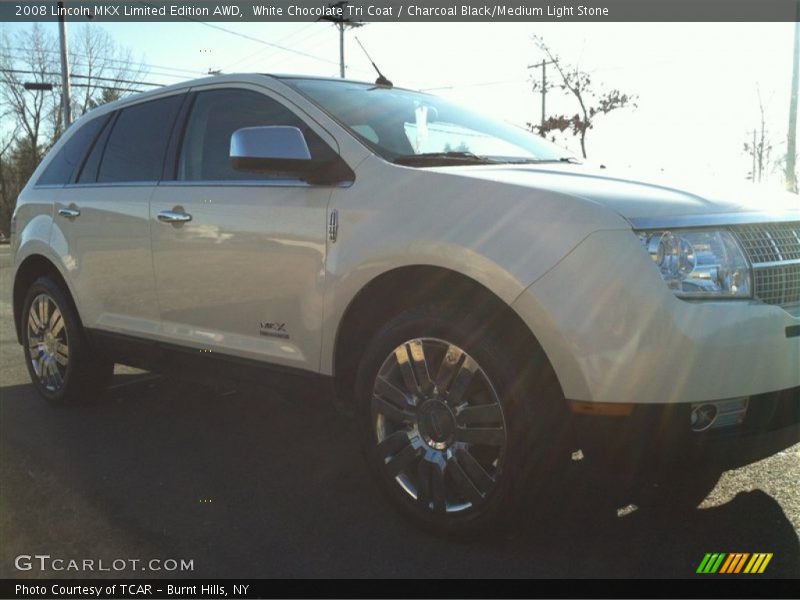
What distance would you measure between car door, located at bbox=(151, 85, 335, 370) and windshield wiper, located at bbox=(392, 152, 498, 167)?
333mm

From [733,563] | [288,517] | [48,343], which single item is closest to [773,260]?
[733,563]

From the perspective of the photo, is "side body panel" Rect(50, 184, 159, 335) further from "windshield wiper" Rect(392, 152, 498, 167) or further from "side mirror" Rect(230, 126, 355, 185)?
"windshield wiper" Rect(392, 152, 498, 167)

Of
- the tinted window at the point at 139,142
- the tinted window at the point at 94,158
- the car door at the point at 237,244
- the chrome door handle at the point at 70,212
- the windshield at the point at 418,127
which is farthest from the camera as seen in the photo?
the tinted window at the point at 94,158

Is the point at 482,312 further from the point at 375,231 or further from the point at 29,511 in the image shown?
the point at 29,511

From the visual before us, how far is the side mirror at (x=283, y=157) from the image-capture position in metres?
3.32

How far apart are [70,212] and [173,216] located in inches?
49.7

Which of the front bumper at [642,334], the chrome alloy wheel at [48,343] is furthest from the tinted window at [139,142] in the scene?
the front bumper at [642,334]

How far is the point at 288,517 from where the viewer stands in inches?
126

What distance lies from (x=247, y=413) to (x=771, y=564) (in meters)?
3.13

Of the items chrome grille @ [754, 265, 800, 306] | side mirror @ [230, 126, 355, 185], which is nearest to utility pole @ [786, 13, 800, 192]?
chrome grille @ [754, 265, 800, 306]

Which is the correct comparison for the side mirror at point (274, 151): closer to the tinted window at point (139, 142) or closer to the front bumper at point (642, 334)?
the tinted window at point (139, 142)

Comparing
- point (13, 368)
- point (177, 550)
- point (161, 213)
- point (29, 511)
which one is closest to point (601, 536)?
point (177, 550)

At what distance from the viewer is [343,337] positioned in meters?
3.30

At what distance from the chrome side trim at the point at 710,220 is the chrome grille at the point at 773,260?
0.02 m
